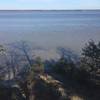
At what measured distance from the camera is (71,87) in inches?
495

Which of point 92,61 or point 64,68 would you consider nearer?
point 92,61

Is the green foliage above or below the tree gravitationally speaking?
below

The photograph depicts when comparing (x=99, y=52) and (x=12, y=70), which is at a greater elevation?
(x=99, y=52)

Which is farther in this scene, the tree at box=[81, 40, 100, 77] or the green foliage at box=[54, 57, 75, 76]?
the green foliage at box=[54, 57, 75, 76]

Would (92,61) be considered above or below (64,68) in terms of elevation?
above

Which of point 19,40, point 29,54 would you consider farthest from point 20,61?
point 19,40

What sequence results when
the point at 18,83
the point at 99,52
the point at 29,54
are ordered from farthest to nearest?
the point at 29,54 → the point at 99,52 → the point at 18,83

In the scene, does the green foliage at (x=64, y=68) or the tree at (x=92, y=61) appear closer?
the tree at (x=92, y=61)

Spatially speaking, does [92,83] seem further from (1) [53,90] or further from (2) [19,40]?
(2) [19,40]

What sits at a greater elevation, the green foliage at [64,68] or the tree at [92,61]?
the tree at [92,61]

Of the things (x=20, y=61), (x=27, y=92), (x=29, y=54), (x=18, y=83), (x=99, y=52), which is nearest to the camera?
(x=27, y=92)

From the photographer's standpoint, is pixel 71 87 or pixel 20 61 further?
pixel 20 61

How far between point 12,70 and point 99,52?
474 centimetres

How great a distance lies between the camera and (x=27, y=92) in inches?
449
